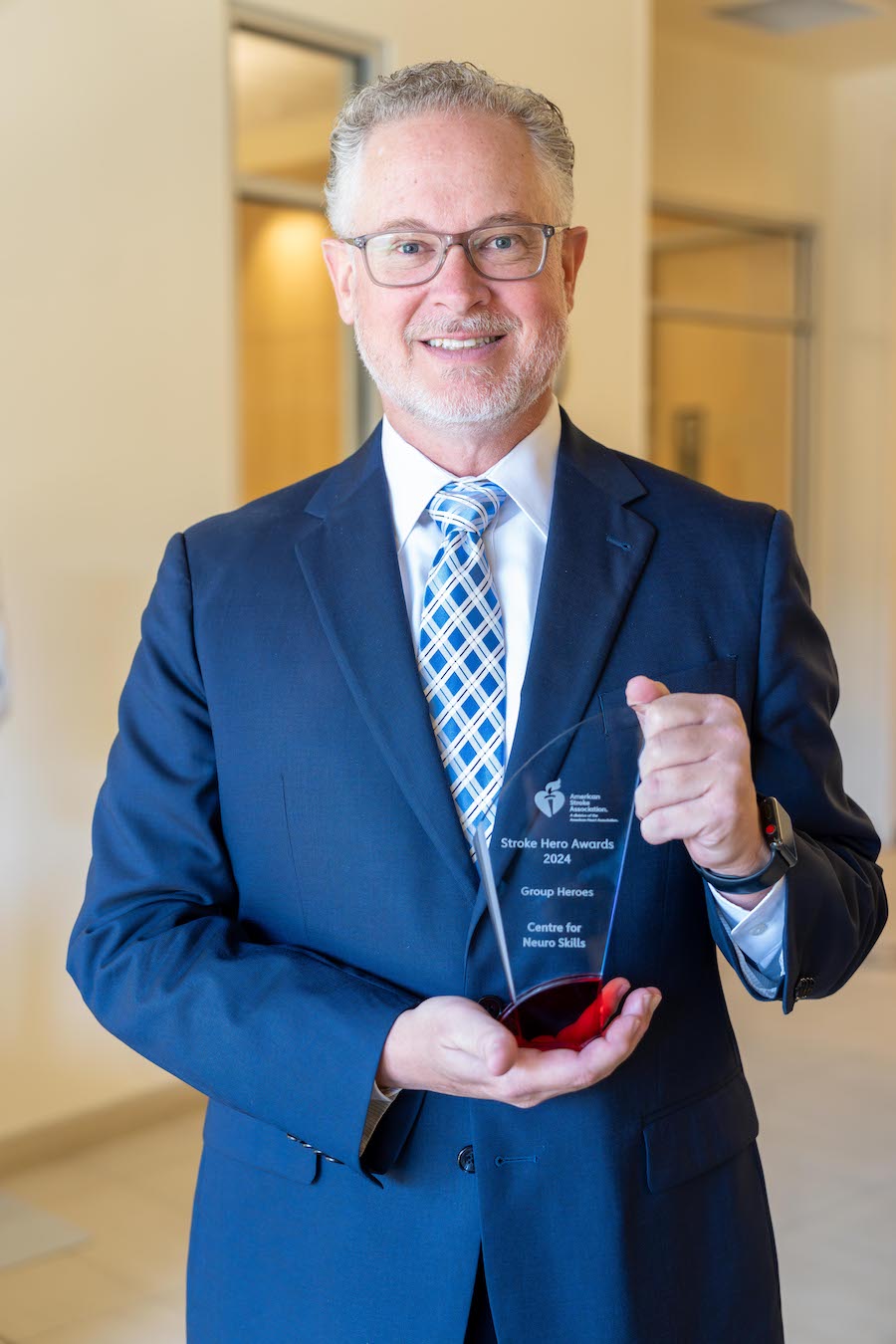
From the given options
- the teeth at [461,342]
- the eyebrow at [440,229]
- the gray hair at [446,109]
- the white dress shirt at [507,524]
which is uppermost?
the gray hair at [446,109]

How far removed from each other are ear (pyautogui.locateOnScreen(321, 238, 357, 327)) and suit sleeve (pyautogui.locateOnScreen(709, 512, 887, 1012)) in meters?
0.50

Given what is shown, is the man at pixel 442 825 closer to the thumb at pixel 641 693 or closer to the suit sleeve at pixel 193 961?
the suit sleeve at pixel 193 961

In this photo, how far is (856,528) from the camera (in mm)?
8242

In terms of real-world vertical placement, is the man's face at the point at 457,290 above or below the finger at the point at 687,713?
above

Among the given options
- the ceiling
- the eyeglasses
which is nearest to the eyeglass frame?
the eyeglasses

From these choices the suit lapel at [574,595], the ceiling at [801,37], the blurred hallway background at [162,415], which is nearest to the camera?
the suit lapel at [574,595]

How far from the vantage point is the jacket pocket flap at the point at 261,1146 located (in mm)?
1405

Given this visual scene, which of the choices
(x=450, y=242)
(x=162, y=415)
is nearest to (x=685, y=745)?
(x=450, y=242)

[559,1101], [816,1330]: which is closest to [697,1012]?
[559,1101]

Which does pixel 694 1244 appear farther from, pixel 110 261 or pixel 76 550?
pixel 110 261

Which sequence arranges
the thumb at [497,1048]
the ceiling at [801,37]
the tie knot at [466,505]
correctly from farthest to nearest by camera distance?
the ceiling at [801,37]
the tie knot at [466,505]
the thumb at [497,1048]

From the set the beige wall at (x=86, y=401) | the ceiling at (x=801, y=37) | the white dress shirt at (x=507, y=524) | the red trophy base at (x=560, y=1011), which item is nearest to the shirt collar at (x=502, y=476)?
the white dress shirt at (x=507, y=524)

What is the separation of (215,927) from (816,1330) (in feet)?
7.89

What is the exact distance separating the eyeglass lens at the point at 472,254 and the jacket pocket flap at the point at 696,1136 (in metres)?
0.81
